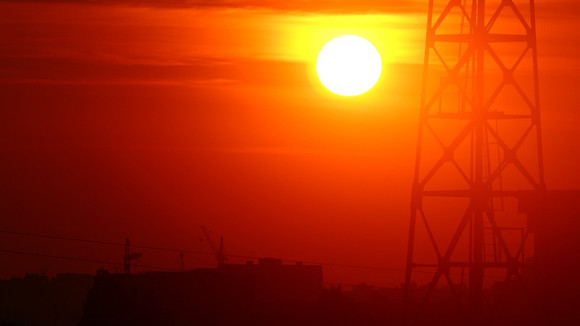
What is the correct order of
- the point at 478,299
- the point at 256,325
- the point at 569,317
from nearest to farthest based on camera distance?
the point at 478,299
the point at 569,317
the point at 256,325

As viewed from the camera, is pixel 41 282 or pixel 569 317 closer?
pixel 569 317

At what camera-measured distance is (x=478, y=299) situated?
1527 inches

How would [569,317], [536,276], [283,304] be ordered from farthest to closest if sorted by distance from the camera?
[283,304]
[569,317]
[536,276]

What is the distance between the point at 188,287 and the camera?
74.9 m

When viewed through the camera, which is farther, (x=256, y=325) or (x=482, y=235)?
(x=256, y=325)

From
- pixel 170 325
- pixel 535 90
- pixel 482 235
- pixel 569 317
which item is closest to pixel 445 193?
pixel 482 235

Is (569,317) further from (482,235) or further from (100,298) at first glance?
(100,298)

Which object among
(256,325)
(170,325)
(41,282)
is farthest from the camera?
(41,282)

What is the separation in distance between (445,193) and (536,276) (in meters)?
4.87

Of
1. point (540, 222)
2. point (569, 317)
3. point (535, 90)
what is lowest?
point (569, 317)

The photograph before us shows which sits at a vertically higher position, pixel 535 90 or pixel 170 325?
pixel 535 90

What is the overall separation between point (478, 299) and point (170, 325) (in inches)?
1186

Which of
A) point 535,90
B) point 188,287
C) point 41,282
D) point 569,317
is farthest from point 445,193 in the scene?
point 41,282

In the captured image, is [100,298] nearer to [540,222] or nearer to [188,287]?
[188,287]
